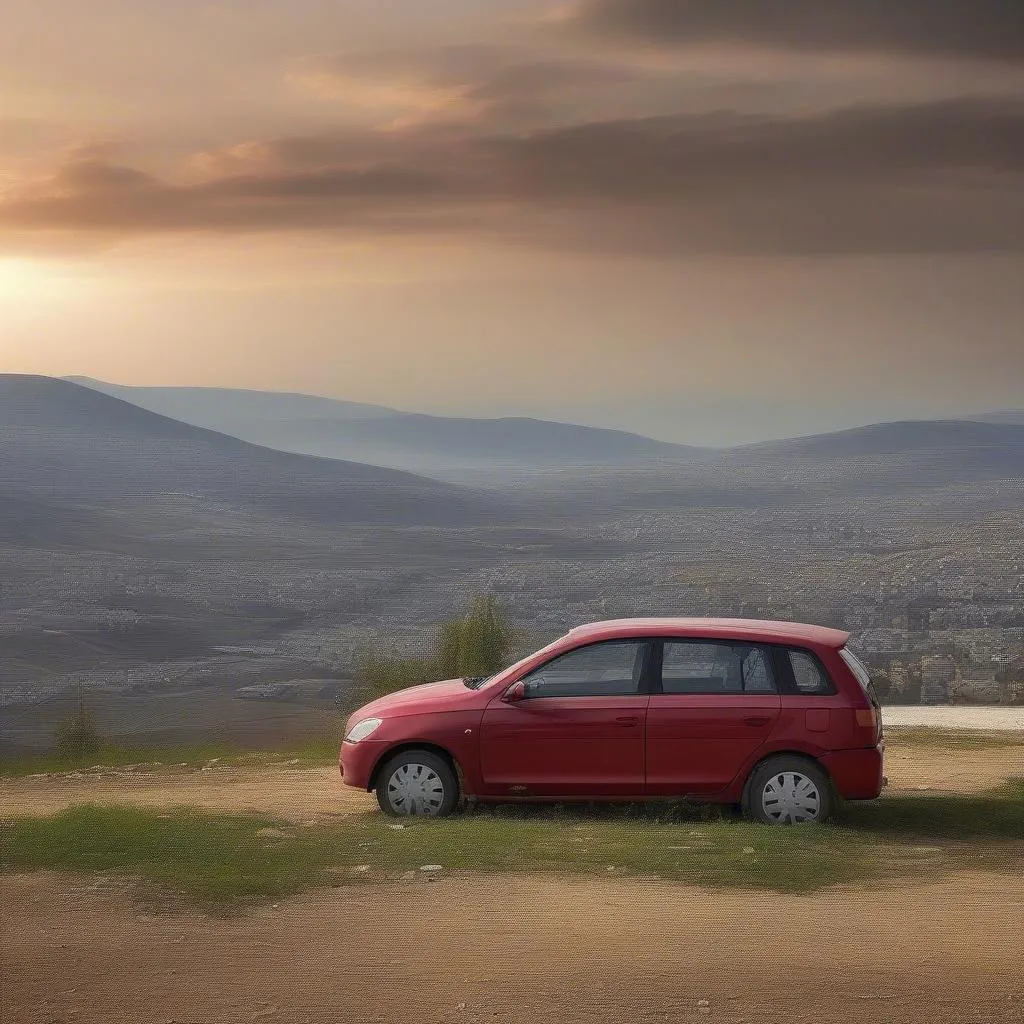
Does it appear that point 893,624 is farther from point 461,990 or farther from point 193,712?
point 461,990

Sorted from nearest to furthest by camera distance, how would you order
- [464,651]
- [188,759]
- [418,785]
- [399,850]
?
[399,850], [418,785], [188,759], [464,651]

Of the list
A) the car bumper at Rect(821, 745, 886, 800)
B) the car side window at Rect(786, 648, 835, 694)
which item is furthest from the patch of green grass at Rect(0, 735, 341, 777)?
the car bumper at Rect(821, 745, 886, 800)

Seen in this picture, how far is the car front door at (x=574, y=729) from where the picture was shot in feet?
34.8

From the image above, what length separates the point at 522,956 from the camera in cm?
731

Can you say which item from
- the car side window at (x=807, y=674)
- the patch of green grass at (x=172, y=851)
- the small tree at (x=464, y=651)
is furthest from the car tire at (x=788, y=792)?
the small tree at (x=464, y=651)

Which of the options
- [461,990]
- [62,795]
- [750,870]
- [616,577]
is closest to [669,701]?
[750,870]

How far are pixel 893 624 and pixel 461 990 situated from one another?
137 metres

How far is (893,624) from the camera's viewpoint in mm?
138500

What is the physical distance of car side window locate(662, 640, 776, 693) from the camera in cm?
1064

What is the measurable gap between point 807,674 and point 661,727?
1.17 m

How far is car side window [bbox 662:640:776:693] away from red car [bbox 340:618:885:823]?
1cm

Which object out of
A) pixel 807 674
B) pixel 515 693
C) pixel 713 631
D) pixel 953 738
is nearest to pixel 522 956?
pixel 515 693

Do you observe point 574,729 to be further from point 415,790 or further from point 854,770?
point 854,770

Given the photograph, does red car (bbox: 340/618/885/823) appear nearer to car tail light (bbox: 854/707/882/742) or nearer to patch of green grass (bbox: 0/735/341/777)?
car tail light (bbox: 854/707/882/742)
